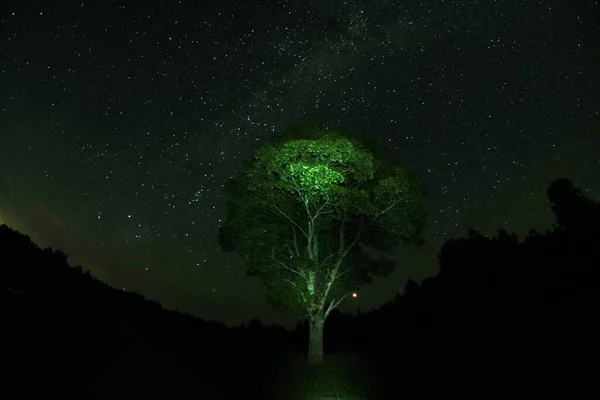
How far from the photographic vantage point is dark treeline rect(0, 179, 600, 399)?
15438mm

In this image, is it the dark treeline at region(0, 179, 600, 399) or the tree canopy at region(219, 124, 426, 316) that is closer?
the dark treeline at region(0, 179, 600, 399)

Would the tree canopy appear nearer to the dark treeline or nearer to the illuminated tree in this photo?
the illuminated tree

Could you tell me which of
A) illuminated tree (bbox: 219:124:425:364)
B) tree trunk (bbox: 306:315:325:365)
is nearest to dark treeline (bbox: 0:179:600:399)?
tree trunk (bbox: 306:315:325:365)

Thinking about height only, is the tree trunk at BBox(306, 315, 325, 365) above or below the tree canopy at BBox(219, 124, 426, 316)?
below

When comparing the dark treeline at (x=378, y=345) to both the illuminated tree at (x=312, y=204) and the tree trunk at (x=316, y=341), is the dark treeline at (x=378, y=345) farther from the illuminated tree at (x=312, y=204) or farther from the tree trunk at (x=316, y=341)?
the illuminated tree at (x=312, y=204)

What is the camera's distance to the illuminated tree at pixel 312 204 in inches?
874

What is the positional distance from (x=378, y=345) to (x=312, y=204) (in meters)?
17.4

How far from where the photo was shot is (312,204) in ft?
78.5

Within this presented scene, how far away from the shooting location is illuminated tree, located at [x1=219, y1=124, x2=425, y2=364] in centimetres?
2219

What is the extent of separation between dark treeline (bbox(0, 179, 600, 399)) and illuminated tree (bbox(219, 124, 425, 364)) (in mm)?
4238

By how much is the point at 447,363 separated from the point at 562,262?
800 centimetres

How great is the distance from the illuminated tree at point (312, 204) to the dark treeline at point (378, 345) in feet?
13.9

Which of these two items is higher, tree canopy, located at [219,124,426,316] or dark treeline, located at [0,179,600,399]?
tree canopy, located at [219,124,426,316]

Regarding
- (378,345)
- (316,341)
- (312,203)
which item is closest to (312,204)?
(312,203)
